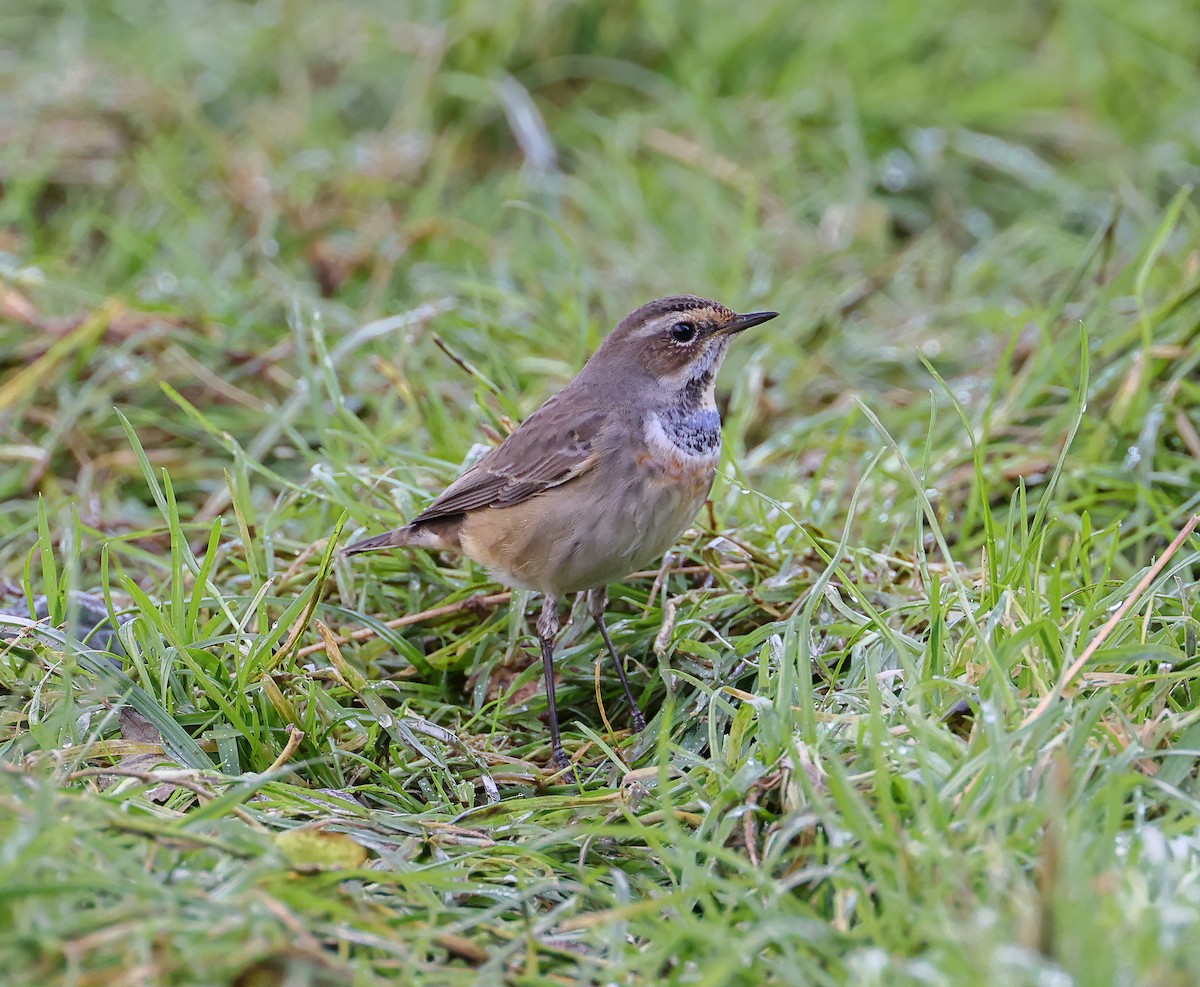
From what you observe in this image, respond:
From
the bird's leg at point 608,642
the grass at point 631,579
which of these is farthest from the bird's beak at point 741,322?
the bird's leg at point 608,642

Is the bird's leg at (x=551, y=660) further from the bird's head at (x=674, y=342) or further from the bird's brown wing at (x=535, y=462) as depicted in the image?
the bird's head at (x=674, y=342)

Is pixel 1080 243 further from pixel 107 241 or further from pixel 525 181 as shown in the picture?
pixel 107 241

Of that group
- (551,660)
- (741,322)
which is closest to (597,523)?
(551,660)

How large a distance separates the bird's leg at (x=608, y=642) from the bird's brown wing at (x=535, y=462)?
467 millimetres

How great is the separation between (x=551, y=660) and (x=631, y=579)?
64cm

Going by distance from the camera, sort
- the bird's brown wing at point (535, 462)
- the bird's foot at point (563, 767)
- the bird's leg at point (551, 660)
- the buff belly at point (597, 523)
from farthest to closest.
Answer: the bird's brown wing at point (535, 462)
the buff belly at point (597, 523)
the bird's leg at point (551, 660)
the bird's foot at point (563, 767)

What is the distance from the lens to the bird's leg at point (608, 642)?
4.69 metres

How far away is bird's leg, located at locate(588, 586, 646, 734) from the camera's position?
4691mm

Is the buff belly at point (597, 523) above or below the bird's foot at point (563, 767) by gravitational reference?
above

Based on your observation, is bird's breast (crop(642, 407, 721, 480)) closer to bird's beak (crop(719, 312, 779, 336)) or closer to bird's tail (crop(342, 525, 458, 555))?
bird's beak (crop(719, 312, 779, 336))

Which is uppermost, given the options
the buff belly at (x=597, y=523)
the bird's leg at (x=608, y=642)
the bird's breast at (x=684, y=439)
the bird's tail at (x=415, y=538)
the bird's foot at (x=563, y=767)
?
the bird's breast at (x=684, y=439)

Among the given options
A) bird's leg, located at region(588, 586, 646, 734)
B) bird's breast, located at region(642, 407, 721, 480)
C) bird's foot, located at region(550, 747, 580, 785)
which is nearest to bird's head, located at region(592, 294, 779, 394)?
bird's breast, located at region(642, 407, 721, 480)

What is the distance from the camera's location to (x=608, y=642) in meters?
4.90

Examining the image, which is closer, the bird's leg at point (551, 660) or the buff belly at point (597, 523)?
the bird's leg at point (551, 660)
